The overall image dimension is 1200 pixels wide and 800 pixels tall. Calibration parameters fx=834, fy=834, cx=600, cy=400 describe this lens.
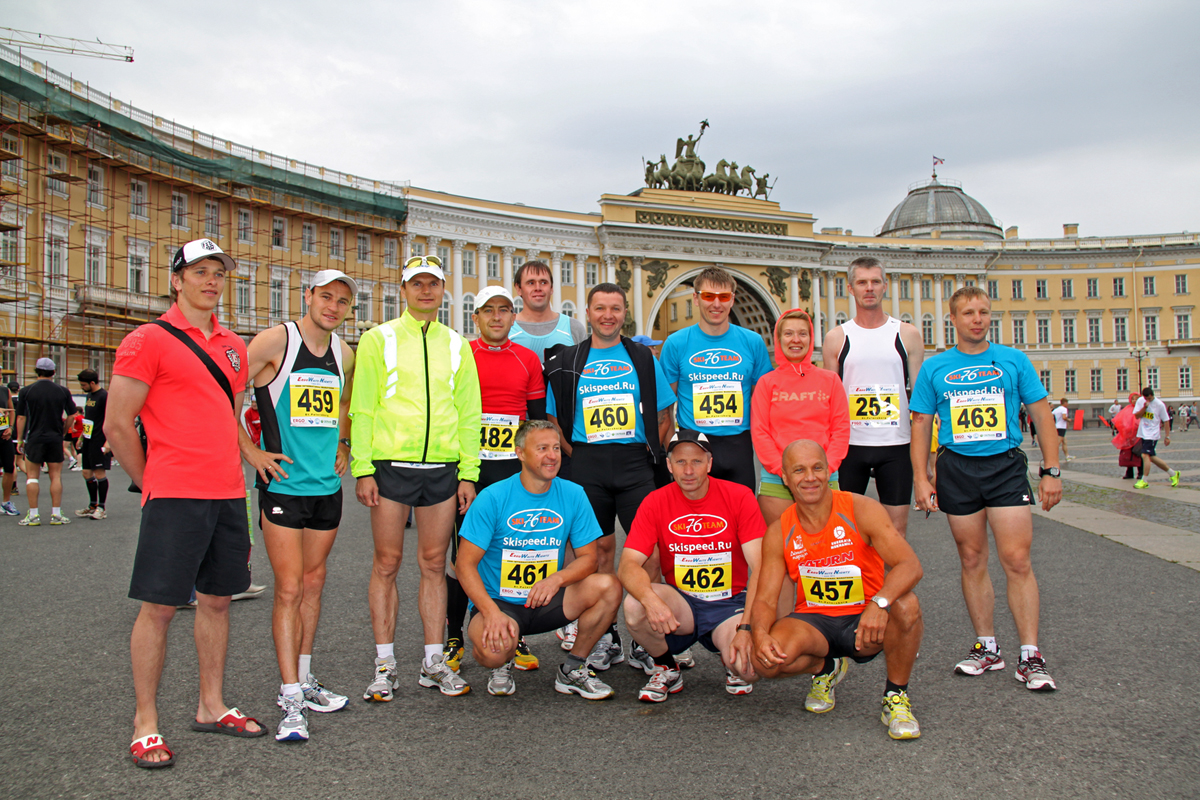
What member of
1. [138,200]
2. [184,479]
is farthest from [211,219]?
[184,479]

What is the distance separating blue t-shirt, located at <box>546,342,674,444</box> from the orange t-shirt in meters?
1.26

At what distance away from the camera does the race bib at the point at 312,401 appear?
420 cm

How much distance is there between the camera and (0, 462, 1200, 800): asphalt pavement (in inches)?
123

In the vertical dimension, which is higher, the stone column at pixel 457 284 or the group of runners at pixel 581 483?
the stone column at pixel 457 284

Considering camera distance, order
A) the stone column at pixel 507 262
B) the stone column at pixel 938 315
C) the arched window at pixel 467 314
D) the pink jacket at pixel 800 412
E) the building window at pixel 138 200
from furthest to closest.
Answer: the stone column at pixel 938 315
the stone column at pixel 507 262
the arched window at pixel 467 314
the building window at pixel 138 200
the pink jacket at pixel 800 412

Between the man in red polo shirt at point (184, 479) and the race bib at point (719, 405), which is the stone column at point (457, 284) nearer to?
the race bib at point (719, 405)

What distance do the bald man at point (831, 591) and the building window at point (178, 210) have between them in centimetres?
3858

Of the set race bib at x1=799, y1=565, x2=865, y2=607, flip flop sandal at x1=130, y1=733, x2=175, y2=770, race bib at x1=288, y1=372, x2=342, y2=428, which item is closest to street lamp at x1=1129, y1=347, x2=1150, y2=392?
race bib at x1=799, y1=565, x2=865, y2=607

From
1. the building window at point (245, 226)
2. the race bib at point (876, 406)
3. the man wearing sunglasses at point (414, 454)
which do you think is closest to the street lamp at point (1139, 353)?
the building window at point (245, 226)

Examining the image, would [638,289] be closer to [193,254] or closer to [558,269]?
[558,269]

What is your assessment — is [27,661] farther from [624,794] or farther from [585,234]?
[585,234]

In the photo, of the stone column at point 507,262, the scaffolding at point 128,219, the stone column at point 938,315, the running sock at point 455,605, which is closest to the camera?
the running sock at point 455,605

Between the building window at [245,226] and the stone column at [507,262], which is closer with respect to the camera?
the building window at [245,226]

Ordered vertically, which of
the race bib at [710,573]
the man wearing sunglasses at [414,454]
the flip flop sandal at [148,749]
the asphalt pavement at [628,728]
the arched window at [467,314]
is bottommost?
the asphalt pavement at [628,728]
